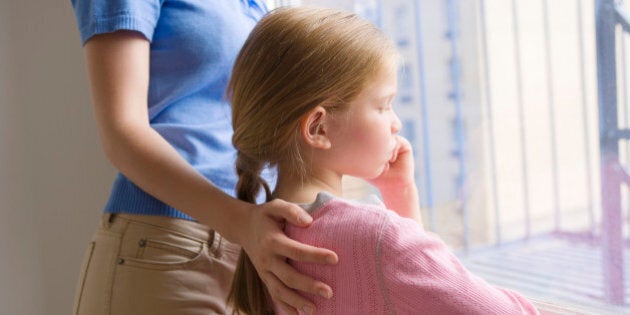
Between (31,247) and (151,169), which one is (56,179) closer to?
(31,247)

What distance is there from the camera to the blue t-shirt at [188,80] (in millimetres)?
1165

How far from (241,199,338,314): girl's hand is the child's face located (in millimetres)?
123

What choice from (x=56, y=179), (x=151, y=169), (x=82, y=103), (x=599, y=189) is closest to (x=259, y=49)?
(x=151, y=169)

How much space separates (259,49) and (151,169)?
24 centimetres

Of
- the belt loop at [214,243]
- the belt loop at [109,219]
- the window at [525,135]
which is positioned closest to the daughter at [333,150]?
the belt loop at [214,243]

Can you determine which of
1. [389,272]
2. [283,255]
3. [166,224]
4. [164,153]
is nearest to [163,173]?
[164,153]

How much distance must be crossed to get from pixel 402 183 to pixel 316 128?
251mm

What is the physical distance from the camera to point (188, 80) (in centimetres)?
118

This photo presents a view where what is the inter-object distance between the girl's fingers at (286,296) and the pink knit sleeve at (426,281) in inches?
4.4

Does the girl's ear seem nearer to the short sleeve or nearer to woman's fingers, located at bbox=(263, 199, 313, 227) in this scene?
woman's fingers, located at bbox=(263, 199, 313, 227)

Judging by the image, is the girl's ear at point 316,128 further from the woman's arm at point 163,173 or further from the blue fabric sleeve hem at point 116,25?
the blue fabric sleeve hem at point 116,25

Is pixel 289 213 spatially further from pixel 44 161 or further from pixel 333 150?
pixel 44 161

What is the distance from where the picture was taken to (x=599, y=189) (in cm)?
146

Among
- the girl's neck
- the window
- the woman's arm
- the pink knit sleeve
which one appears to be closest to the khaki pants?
the woman's arm
